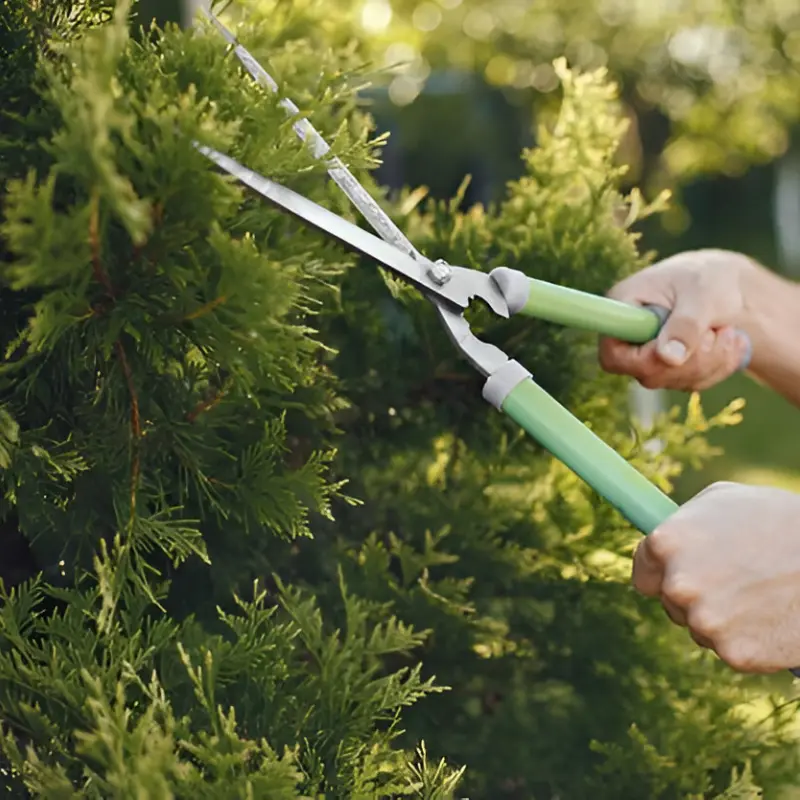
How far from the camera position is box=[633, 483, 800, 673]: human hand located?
2.52 feet

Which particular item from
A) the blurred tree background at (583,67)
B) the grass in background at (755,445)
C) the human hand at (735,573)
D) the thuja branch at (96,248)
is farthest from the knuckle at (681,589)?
the blurred tree background at (583,67)

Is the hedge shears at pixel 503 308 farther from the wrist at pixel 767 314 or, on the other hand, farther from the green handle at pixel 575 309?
the wrist at pixel 767 314

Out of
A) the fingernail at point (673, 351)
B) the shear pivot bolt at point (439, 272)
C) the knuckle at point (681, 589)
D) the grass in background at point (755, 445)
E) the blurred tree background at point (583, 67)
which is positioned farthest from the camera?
the blurred tree background at point (583, 67)

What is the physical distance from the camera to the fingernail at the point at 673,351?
3.21ft

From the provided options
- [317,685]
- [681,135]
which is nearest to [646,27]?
[681,135]

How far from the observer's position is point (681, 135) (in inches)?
339

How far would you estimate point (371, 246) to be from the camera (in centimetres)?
81

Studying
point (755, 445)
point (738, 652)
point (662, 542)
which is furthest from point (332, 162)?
point (755, 445)

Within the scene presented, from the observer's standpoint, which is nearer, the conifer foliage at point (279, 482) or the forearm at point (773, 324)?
the conifer foliage at point (279, 482)

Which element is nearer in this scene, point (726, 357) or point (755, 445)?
point (726, 357)

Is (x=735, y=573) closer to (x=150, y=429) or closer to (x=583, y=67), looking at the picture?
(x=150, y=429)

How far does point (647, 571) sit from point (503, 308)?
25 centimetres

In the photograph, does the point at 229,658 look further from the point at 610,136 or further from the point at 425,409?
the point at 610,136

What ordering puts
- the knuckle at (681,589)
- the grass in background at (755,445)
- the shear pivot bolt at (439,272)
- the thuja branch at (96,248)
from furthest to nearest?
the grass in background at (755,445) < the shear pivot bolt at (439,272) < the knuckle at (681,589) < the thuja branch at (96,248)
